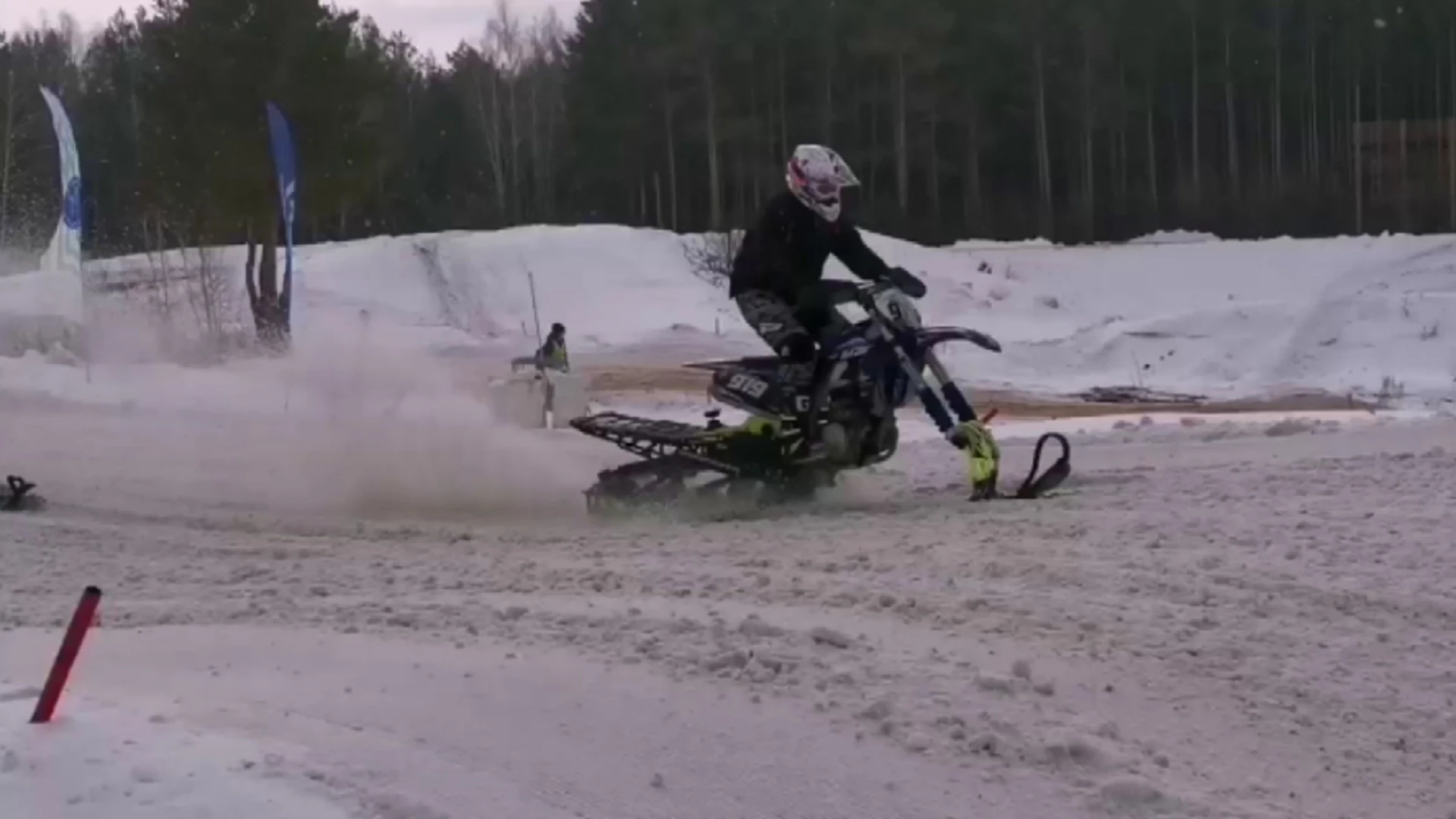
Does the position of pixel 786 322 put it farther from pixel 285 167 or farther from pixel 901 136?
pixel 901 136

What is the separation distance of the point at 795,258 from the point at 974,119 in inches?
1820

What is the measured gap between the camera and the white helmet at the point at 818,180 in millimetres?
9867

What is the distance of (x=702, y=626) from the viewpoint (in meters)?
5.97

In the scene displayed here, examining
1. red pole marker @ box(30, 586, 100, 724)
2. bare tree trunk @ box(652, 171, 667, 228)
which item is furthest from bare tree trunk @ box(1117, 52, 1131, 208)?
red pole marker @ box(30, 586, 100, 724)

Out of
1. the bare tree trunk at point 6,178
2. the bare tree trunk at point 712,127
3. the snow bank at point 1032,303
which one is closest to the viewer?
the bare tree trunk at point 6,178

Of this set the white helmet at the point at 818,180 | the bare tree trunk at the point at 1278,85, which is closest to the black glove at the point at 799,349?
the white helmet at the point at 818,180

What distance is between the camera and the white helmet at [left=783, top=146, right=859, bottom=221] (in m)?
9.87

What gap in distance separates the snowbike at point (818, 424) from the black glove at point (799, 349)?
0.08 m

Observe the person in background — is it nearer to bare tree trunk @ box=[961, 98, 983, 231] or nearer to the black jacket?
the black jacket

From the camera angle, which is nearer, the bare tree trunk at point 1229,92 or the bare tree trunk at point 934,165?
the bare tree trunk at point 934,165

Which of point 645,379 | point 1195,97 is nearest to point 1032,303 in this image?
point 645,379

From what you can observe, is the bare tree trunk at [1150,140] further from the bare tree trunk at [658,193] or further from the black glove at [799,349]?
the black glove at [799,349]

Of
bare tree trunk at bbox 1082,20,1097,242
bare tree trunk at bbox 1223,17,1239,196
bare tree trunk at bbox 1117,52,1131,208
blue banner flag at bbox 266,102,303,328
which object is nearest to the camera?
blue banner flag at bbox 266,102,303,328

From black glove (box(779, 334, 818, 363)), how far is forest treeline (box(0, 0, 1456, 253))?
123ft
